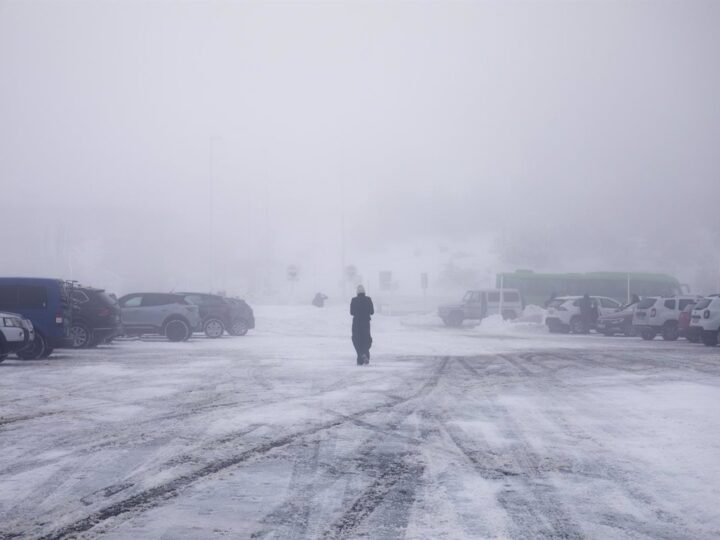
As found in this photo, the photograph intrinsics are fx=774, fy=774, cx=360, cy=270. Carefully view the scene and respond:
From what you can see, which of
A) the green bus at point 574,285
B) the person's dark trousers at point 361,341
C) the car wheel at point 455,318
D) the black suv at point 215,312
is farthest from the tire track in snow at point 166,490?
the green bus at point 574,285

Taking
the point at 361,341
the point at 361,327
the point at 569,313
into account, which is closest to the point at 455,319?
the point at 569,313

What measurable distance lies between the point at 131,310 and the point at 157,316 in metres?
0.86

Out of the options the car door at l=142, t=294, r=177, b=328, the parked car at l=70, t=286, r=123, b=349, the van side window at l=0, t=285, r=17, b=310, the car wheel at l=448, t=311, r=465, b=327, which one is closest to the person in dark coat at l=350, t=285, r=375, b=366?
the parked car at l=70, t=286, r=123, b=349

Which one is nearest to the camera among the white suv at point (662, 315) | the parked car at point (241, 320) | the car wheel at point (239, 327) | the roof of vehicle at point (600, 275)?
the white suv at point (662, 315)

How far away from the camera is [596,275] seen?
54094mm

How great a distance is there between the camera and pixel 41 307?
18375 mm

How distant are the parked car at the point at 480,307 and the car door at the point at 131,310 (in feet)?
71.9

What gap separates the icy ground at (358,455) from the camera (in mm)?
4820

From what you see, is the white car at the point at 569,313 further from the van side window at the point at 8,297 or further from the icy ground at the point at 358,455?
the van side window at the point at 8,297

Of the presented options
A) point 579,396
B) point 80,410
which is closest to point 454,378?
point 579,396

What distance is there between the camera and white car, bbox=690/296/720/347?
2386cm

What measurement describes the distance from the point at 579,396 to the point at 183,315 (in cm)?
1718

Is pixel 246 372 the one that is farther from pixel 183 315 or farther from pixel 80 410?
pixel 183 315

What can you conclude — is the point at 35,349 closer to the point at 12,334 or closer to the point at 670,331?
the point at 12,334
